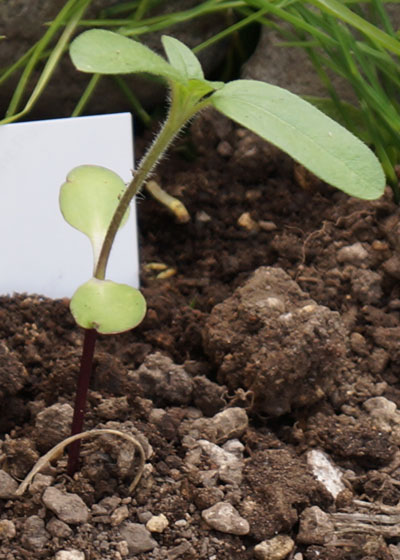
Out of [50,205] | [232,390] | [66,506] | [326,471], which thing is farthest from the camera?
[50,205]

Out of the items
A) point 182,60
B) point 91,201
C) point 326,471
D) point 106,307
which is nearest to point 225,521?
point 326,471

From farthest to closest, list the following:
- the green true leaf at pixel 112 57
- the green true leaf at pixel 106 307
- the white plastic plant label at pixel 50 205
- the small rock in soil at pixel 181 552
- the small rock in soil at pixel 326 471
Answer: the white plastic plant label at pixel 50 205 → the small rock in soil at pixel 326 471 → the small rock in soil at pixel 181 552 → the green true leaf at pixel 106 307 → the green true leaf at pixel 112 57

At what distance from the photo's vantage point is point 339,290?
50.1 inches

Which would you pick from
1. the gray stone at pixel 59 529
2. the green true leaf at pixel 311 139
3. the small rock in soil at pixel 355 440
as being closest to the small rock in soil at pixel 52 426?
the gray stone at pixel 59 529

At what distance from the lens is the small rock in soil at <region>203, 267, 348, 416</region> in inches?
41.6

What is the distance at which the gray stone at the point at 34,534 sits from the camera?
0.88 metres

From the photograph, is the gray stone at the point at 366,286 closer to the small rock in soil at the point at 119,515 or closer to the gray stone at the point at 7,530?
the small rock in soil at the point at 119,515

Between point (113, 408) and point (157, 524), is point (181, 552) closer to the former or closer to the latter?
point (157, 524)

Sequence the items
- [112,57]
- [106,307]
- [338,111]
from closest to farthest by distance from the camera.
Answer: [112,57] → [106,307] → [338,111]

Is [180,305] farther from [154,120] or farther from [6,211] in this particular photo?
[154,120]

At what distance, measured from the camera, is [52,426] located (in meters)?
0.97

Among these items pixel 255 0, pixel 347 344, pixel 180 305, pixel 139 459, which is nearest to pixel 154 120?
pixel 255 0

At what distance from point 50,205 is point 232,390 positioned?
41 centimetres

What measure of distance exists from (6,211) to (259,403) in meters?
0.50
